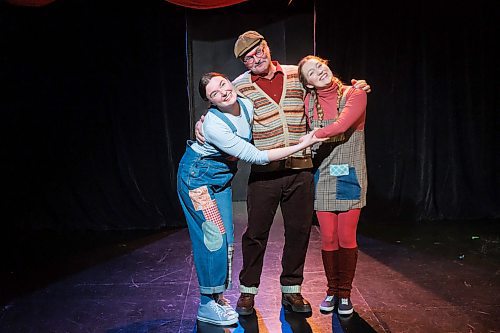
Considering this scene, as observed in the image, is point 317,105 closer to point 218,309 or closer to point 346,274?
point 346,274

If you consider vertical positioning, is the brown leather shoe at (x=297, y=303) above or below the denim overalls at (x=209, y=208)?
below

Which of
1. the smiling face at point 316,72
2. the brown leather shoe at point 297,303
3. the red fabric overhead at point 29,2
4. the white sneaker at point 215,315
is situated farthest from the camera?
the red fabric overhead at point 29,2

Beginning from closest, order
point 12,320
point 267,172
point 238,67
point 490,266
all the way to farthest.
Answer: point 267,172 → point 12,320 → point 490,266 → point 238,67

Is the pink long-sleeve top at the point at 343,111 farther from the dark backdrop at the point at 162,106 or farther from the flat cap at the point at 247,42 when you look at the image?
the dark backdrop at the point at 162,106

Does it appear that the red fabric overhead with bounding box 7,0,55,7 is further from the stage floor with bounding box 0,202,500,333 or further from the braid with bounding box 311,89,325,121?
the braid with bounding box 311,89,325,121

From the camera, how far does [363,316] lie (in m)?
3.00

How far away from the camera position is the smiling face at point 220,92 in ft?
8.46

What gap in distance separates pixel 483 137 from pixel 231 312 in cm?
320

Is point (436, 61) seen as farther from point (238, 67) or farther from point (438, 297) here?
point (438, 297)

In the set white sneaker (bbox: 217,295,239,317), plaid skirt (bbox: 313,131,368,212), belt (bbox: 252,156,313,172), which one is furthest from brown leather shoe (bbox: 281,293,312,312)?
belt (bbox: 252,156,313,172)

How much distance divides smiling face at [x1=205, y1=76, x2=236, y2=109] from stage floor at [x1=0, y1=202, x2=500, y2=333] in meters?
1.15

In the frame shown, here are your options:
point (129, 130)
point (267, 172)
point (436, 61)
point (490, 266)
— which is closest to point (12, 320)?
point (267, 172)

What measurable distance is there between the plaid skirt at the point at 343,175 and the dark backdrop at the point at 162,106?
2.22m

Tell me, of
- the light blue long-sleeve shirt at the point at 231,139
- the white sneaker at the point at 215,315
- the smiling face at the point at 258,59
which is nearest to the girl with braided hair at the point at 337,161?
the smiling face at the point at 258,59
